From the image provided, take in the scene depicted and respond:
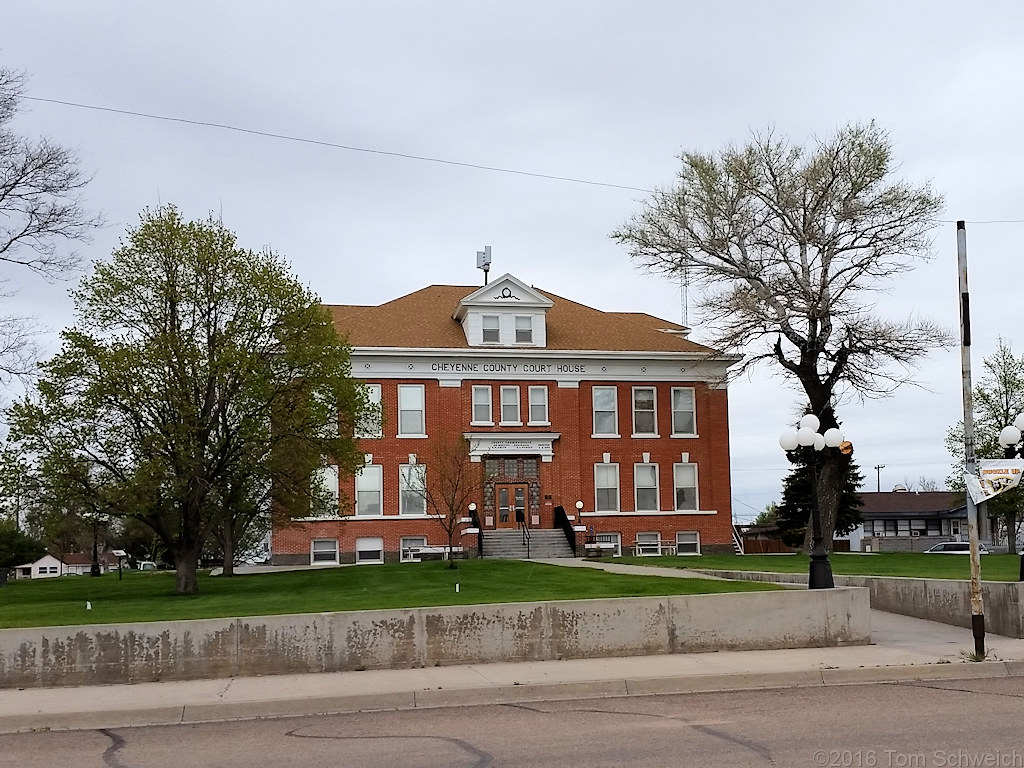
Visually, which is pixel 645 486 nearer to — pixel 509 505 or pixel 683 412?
pixel 683 412

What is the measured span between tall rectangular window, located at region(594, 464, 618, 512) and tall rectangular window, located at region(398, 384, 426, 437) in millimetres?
7694

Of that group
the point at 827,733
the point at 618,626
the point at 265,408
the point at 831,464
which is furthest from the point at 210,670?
the point at 831,464

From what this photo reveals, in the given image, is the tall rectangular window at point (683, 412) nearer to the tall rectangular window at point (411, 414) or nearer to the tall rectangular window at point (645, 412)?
the tall rectangular window at point (645, 412)

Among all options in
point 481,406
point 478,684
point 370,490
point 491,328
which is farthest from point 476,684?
point 491,328

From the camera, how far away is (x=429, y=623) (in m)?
14.9

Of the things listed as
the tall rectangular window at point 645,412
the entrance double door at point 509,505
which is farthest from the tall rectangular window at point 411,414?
the tall rectangular window at point 645,412

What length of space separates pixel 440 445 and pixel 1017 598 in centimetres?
2494

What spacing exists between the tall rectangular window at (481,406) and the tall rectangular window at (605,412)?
471cm

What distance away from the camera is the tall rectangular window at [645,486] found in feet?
152

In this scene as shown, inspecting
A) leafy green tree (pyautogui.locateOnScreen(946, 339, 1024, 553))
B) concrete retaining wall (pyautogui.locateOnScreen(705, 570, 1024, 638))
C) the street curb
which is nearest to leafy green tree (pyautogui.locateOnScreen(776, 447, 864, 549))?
leafy green tree (pyautogui.locateOnScreen(946, 339, 1024, 553))

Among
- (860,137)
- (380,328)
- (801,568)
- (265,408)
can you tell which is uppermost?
(860,137)

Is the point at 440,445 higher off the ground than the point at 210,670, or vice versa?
the point at 440,445

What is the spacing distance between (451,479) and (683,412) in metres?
14.9

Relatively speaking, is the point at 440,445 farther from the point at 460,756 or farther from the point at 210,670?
the point at 460,756
